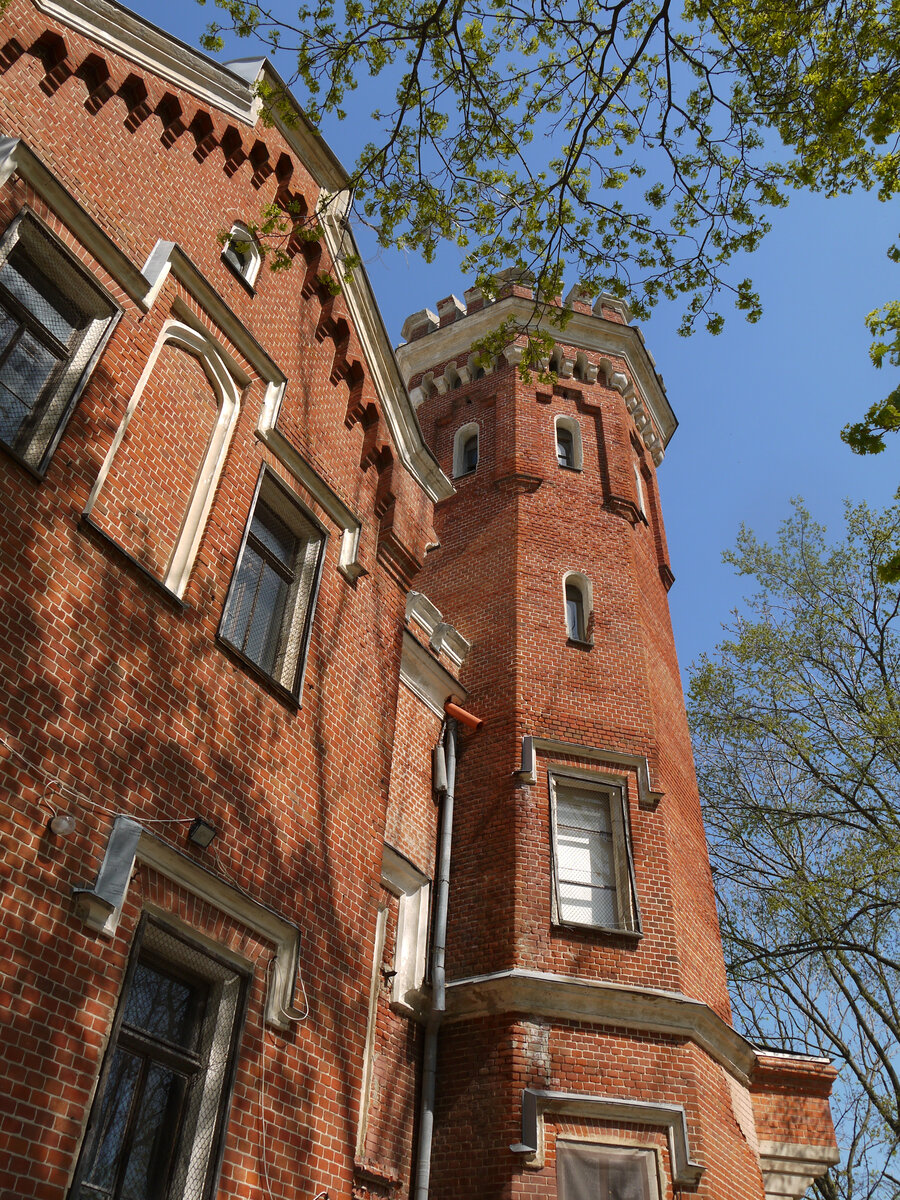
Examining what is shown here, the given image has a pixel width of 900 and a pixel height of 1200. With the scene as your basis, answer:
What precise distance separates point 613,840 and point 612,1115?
3297 mm

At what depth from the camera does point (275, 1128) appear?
6473mm

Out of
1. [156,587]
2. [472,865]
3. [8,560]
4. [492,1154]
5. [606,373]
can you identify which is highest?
[606,373]

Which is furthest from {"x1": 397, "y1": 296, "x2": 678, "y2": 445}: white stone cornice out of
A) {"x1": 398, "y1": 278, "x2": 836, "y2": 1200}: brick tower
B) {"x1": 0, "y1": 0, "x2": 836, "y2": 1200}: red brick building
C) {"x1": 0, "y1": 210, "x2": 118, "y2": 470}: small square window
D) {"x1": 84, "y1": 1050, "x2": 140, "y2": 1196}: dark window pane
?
{"x1": 84, "y1": 1050, "x2": 140, "y2": 1196}: dark window pane

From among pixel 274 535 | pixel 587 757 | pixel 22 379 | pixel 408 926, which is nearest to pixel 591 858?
pixel 587 757

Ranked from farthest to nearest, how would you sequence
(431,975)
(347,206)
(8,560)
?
(347,206)
(431,975)
(8,560)

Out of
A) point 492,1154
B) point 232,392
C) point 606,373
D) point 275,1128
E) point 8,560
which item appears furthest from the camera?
point 606,373

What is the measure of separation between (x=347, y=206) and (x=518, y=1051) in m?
9.55

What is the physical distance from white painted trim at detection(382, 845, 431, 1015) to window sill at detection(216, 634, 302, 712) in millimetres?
3424

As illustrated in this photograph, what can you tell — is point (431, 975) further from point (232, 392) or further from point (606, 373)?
point (606, 373)

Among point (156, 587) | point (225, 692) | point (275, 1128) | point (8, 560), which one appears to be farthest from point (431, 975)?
point (8, 560)

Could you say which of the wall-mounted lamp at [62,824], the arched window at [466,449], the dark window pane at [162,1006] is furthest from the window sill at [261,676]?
the arched window at [466,449]

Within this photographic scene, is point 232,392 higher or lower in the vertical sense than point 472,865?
higher

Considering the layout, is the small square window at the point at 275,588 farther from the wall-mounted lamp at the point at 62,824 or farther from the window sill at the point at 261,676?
the wall-mounted lamp at the point at 62,824

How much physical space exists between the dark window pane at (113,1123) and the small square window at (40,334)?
3.66m
